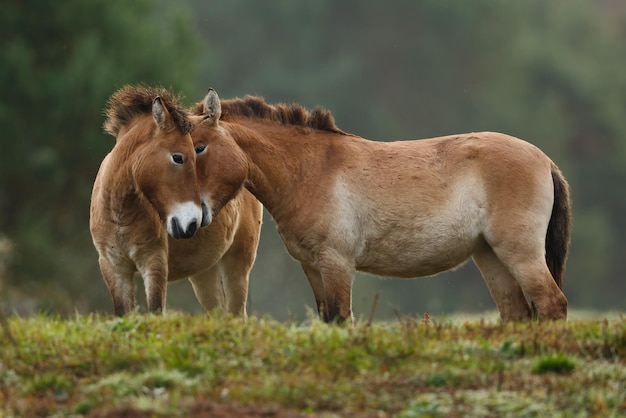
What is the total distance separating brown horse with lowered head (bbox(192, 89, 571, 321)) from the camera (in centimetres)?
977

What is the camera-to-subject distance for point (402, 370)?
279 inches

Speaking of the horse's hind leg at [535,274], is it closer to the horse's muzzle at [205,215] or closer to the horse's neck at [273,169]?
the horse's neck at [273,169]

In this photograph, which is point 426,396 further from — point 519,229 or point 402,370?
point 519,229

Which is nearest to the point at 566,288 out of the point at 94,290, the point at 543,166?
the point at 94,290

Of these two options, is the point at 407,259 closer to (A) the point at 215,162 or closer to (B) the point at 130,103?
(A) the point at 215,162

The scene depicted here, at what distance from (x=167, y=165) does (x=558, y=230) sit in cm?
348

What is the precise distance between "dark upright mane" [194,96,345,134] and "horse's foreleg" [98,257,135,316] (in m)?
1.61

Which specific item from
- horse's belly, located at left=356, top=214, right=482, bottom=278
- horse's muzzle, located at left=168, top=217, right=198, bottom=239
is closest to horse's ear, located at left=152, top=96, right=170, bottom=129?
horse's muzzle, located at left=168, top=217, right=198, bottom=239

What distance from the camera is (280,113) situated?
34.3 feet

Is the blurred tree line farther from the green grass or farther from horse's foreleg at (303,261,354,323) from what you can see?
the green grass

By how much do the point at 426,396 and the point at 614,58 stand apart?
48.6 metres

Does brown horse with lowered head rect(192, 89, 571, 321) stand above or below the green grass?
above

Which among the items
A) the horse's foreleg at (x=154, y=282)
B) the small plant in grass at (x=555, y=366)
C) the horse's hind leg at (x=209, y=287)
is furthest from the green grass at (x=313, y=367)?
the horse's hind leg at (x=209, y=287)

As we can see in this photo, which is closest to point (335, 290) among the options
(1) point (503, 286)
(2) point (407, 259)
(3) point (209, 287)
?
(2) point (407, 259)
